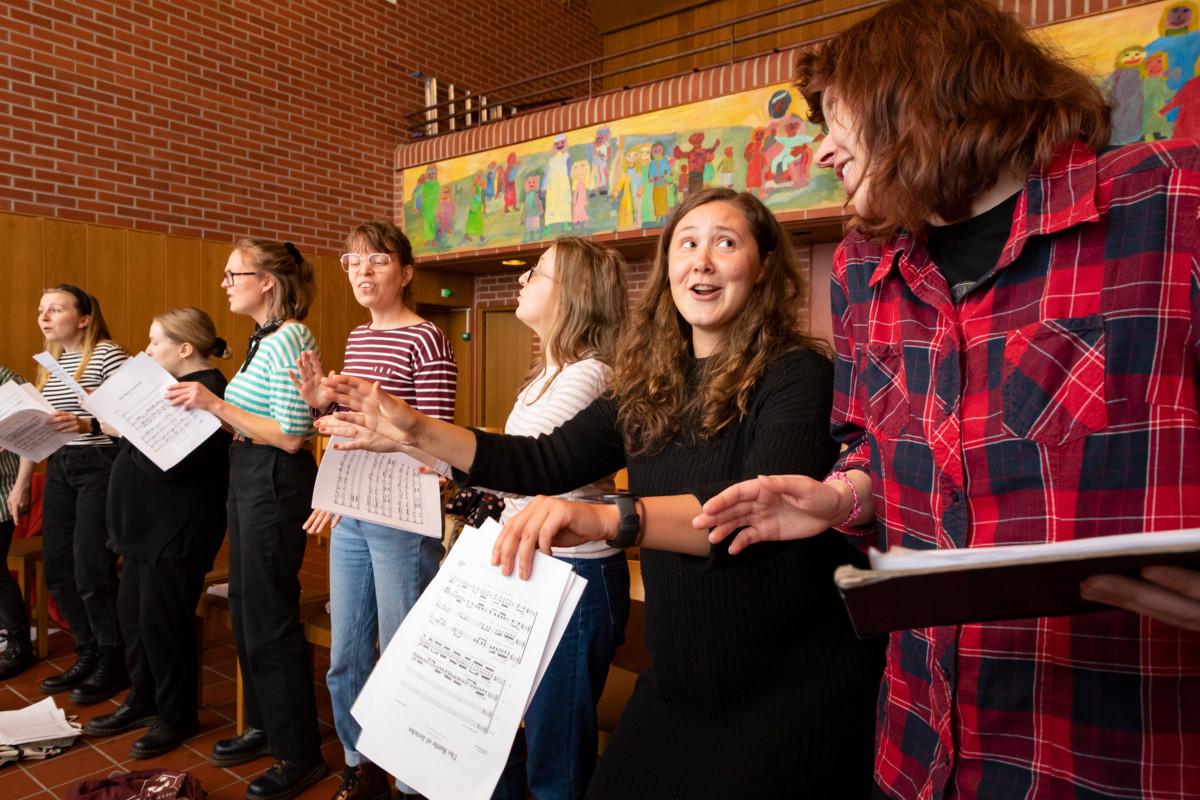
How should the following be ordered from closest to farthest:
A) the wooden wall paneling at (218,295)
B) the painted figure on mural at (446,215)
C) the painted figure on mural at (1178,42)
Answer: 1. the painted figure on mural at (1178,42)
2. the wooden wall paneling at (218,295)
3. the painted figure on mural at (446,215)

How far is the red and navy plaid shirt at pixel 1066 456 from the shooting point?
80cm

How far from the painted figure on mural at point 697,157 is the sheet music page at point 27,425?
4643 mm

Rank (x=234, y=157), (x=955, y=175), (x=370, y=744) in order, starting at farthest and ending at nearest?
(x=234, y=157), (x=370, y=744), (x=955, y=175)

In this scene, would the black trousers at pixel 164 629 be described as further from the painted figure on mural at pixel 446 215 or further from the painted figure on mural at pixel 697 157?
the painted figure on mural at pixel 446 215

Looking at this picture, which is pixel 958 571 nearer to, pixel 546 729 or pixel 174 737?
pixel 546 729

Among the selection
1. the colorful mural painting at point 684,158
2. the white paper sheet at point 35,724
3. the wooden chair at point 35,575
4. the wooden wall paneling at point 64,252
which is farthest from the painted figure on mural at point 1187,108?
the wooden wall paneling at point 64,252

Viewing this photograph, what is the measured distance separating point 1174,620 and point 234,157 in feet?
24.9

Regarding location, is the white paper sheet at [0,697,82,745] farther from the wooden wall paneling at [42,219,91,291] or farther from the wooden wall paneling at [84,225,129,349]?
the wooden wall paneling at [42,219,91,291]

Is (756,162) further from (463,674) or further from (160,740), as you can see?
(463,674)

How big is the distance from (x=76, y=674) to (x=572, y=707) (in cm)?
295

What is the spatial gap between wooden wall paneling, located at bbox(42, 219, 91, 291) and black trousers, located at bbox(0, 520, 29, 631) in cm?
267

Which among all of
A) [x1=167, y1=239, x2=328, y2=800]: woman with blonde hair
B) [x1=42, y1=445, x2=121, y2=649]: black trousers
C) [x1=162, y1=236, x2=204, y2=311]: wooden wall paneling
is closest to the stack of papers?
[x1=42, y1=445, x2=121, y2=649]: black trousers

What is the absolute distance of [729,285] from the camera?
1.47 metres

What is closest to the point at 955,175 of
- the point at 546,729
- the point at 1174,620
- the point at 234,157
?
the point at 1174,620
